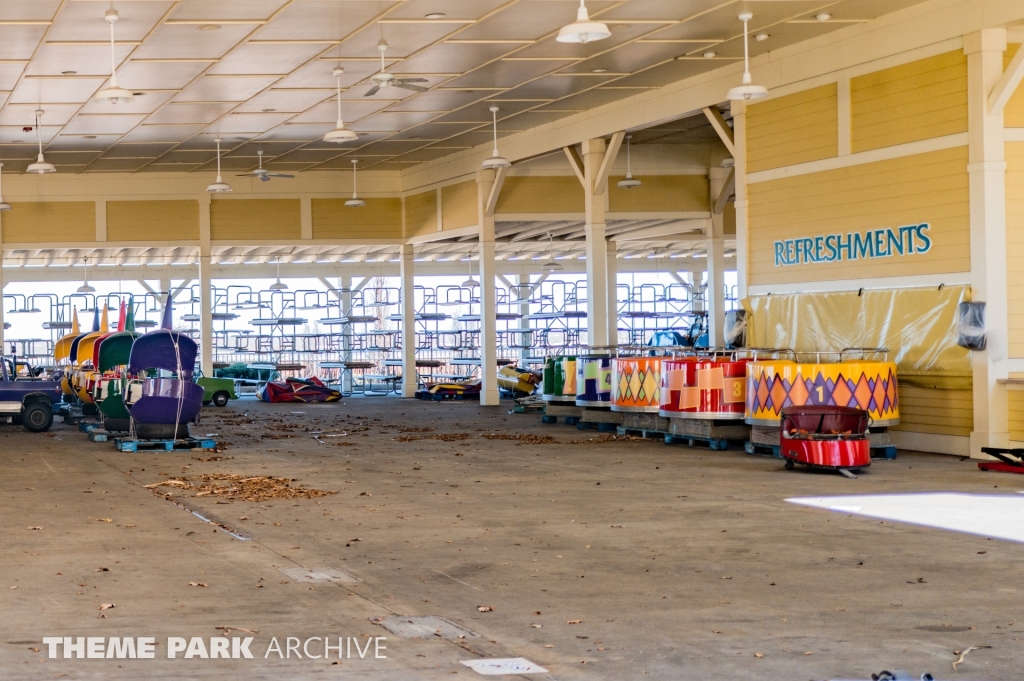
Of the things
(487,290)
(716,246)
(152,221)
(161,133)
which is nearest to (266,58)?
(161,133)

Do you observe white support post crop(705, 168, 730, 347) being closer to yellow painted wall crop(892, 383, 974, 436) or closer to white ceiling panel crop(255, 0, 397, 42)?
yellow painted wall crop(892, 383, 974, 436)

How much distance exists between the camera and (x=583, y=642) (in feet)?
21.8

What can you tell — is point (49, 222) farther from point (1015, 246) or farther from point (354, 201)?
point (1015, 246)

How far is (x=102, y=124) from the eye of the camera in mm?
25453

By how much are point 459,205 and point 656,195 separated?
5073 mm

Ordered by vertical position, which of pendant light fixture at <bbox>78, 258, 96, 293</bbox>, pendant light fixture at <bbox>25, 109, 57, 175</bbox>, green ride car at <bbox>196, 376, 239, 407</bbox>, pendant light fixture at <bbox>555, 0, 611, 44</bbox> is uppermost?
pendant light fixture at <bbox>25, 109, 57, 175</bbox>

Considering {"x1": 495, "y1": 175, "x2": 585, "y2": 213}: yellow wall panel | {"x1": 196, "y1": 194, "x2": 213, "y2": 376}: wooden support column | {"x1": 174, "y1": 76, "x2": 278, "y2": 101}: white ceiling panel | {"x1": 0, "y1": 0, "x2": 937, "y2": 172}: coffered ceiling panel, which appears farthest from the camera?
{"x1": 196, "y1": 194, "x2": 213, "y2": 376}: wooden support column

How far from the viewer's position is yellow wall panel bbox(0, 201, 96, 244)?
32.3m

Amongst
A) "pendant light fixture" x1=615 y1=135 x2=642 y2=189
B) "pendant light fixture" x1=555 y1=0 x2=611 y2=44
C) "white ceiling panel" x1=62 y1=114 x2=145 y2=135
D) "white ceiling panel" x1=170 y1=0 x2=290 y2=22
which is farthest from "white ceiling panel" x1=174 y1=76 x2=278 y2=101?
"pendant light fixture" x1=555 y1=0 x2=611 y2=44

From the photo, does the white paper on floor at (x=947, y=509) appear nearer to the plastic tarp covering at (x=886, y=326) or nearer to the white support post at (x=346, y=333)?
the plastic tarp covering at (x=886, y=326)

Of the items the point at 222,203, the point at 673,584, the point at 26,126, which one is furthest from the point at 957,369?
the point at 222,203

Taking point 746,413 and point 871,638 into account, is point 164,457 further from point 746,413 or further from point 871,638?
point 871,638

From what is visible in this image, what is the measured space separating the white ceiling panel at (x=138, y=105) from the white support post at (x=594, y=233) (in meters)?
8.41

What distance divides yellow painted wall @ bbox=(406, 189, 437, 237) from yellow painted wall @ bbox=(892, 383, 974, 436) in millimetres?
17728
